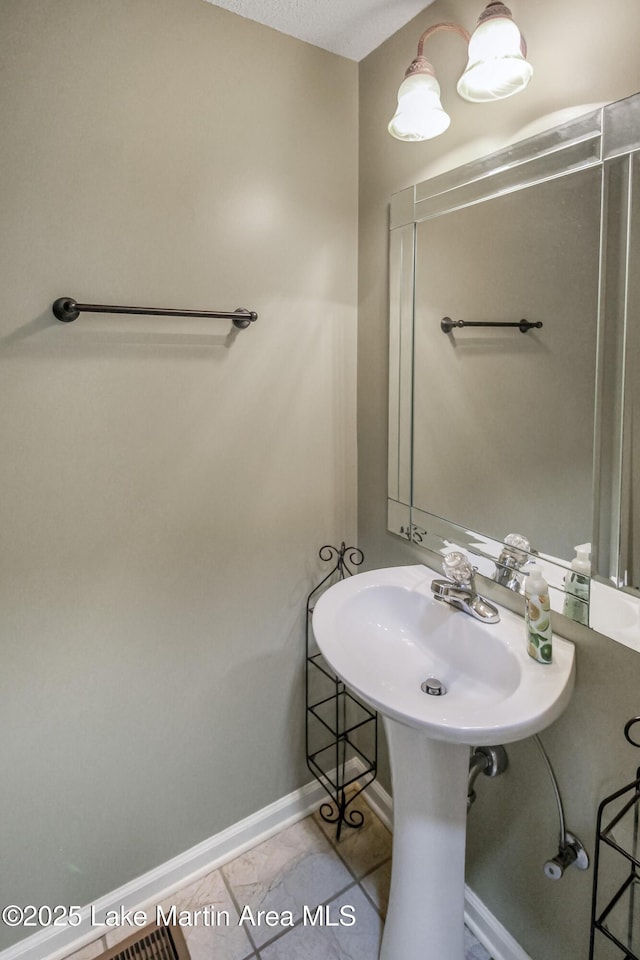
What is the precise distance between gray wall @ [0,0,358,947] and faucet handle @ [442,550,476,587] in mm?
553

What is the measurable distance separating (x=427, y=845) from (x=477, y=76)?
1.70 m

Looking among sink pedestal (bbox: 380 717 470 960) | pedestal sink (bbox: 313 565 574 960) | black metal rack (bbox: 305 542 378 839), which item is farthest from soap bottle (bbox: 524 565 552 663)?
black metal rack (bbox: 305 542 378 839)

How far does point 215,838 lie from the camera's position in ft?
5.40

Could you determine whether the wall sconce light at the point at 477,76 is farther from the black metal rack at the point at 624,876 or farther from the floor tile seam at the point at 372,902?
the floor tile seam at the point at 372,902

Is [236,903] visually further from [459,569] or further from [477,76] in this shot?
[477,76]

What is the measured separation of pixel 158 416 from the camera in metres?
1.38

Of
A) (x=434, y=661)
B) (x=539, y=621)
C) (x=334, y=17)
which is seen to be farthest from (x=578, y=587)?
(x=334, y=17)

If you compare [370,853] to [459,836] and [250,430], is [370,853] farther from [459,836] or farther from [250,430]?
[250,430]

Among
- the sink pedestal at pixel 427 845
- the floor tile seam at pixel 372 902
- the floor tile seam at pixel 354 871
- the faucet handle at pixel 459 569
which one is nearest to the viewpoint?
the sink pedestal at pixel 427 845

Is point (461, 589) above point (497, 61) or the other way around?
the other way around

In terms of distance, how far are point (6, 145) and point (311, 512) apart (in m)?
1.21

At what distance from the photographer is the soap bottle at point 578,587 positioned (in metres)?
1.07

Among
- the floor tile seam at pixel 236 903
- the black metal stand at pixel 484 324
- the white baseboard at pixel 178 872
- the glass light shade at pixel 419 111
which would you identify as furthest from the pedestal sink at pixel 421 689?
the glass light shade at pixel 419 111

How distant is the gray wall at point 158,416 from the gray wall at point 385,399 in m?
0.10
